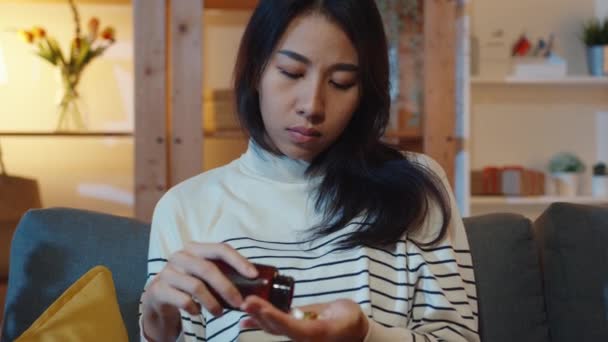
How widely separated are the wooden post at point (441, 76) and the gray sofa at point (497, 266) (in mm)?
1264

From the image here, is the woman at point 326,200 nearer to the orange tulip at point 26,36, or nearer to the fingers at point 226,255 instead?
the fingers at point 226,255

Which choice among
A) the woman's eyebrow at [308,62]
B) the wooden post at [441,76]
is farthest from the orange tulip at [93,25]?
the woman's eyebrow at [308,62]

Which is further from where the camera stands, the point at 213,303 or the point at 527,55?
the point at 527,55

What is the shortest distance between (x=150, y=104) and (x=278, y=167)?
1.41 metres

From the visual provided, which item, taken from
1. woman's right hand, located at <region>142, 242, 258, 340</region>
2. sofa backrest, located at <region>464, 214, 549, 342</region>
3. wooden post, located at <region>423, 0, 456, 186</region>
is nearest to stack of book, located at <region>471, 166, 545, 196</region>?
wooden post, located at <region>423, 0, 456, 186</region>

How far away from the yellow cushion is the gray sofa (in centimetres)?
15

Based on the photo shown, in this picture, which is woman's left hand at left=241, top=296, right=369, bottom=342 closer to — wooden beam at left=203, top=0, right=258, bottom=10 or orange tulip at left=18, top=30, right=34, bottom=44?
wooden beam at left=203, top=0, right=258, bottom=10

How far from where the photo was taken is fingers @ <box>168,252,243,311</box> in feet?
2.81

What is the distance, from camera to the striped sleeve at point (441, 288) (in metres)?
1.11

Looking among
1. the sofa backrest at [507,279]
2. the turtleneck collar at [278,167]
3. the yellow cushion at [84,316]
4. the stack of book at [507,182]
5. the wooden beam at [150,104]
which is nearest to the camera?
the yellow cushion at [84,316]

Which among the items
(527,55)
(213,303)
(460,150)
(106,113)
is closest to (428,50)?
(460,150)

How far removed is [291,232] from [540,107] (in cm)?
235

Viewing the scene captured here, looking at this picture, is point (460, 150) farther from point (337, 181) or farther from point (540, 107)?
point (337, 181)

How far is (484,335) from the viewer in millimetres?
1366
